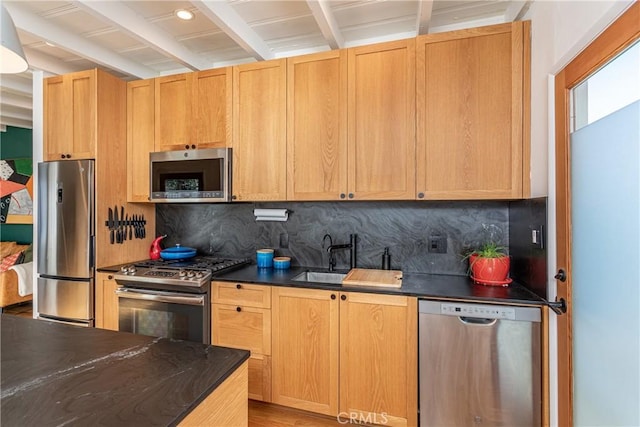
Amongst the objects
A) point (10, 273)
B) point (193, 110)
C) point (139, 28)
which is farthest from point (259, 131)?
point (10, 273)

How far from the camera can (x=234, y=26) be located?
81.9 inches

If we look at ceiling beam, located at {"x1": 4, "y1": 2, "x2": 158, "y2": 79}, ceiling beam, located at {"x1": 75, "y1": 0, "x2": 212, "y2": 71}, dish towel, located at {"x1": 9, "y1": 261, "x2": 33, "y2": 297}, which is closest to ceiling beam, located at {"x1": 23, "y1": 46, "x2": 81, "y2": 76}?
ceiling beam, located at {"x1": 4, "y1": 2, "x2": 158, "y2": 79}

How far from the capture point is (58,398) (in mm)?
734

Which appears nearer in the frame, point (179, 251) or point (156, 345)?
point (156, 345)

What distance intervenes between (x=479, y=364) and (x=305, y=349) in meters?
1.03

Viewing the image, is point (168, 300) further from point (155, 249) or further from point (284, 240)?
point (284, 240)

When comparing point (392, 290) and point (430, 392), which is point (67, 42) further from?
point (430, 392)

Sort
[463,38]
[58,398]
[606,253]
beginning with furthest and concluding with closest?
[463,38], [606,253], [58,398]

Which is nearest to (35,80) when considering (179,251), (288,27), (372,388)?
(179,251)

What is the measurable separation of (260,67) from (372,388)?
95.2 inches

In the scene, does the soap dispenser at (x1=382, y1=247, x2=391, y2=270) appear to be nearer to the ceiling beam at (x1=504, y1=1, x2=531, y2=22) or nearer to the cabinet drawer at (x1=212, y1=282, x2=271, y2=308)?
the cabinet drawer at (x1=212, y1=282, x2=271, y2=308)

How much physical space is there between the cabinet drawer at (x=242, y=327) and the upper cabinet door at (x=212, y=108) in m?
1.30

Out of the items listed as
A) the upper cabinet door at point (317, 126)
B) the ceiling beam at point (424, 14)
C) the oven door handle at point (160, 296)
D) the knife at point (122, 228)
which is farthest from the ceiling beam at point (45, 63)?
the ceiling beam at point (424, 14)

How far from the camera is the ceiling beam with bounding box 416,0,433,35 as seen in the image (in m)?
1.78
